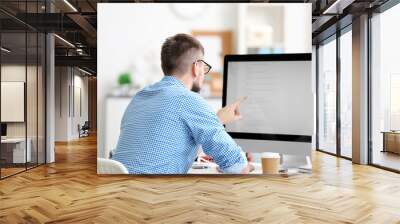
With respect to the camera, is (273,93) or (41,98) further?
(41,98)

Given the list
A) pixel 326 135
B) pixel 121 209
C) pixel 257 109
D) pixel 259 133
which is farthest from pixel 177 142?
pixel 326 135

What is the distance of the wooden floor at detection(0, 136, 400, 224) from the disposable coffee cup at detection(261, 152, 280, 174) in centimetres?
23

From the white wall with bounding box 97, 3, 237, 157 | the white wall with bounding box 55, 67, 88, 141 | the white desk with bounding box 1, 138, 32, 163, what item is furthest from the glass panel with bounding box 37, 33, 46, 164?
the white wall with bounding box 55, 67, 88, 141

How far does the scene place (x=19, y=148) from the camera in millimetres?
6781

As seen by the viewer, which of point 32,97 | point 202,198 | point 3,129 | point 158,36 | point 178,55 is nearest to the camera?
point 178,55

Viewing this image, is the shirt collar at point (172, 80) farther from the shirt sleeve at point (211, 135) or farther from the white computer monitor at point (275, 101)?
the white computer monitor at point (275, 101)

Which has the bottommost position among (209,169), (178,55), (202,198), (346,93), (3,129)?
(202,198)

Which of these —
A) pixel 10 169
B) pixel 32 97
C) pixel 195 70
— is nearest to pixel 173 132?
pixel 195 70

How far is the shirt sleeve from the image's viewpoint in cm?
354

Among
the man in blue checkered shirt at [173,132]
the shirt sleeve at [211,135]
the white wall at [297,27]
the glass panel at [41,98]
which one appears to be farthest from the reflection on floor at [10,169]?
the white wall at [297,27]

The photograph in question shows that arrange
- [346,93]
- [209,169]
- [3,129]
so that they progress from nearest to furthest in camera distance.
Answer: [209,169] < [3,129] < [346,93]

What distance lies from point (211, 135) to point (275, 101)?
1.62 metres

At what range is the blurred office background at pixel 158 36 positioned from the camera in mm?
5605

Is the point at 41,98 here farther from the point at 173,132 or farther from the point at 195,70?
the point at 173,132
